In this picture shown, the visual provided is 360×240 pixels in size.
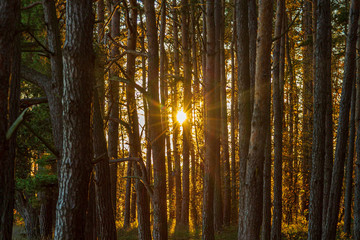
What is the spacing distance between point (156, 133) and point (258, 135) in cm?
323

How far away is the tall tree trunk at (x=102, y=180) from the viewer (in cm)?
812

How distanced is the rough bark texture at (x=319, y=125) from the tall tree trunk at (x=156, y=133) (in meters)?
3.95

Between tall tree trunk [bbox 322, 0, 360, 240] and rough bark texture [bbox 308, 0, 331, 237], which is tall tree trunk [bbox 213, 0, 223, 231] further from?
tall tree trunk [bbox 322, 0, 360, 240]

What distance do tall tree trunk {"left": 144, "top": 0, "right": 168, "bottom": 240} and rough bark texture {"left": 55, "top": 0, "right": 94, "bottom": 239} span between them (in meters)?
3.99

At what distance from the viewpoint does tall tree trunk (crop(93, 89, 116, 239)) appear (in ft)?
26.7

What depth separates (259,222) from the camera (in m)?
7.21

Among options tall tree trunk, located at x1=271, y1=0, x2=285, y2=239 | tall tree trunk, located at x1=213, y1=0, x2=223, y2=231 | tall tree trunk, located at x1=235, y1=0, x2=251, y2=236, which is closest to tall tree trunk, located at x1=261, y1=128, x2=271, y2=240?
tall tree trunk, located at x1=271, y1=0, x2=285, y2=239

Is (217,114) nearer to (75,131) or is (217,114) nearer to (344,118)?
(344,118)

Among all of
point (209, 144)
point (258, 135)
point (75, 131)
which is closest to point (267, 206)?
point (209, 144)

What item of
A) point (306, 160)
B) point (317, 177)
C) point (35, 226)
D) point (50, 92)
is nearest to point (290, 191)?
point (306, 160)

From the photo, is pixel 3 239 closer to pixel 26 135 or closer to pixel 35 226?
pixel 26 135

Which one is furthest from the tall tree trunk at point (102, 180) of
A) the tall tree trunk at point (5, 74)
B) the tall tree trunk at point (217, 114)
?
the tall tree trunk at point (217, 114)

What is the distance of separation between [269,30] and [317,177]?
14.0ft

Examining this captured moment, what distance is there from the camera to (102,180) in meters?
8.27
